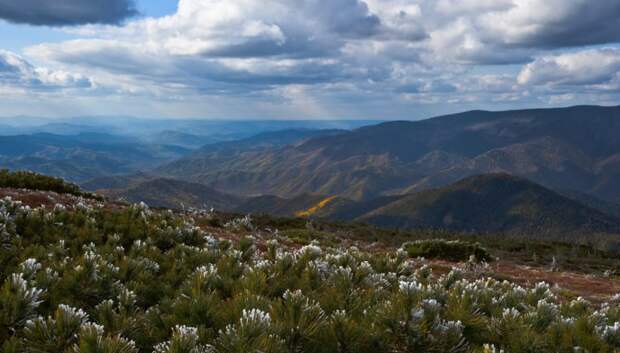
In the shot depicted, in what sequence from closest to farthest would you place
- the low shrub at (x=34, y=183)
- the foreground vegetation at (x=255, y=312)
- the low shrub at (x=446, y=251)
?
the foreground vegetation at (x=255, y=312), the low shrub at (x=34, y=183), the low shrub at (x=446, y=251)

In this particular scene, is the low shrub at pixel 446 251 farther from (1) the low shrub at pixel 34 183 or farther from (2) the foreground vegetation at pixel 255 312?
(1) the low shrub at pixel 34 183

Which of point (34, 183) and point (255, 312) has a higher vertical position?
point (255, 312)

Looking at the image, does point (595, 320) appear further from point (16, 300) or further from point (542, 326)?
point (16, 300)

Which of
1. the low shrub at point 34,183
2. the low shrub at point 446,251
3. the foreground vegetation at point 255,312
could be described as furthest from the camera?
the low shrub at point 446,251

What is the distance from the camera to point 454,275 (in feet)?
24.8

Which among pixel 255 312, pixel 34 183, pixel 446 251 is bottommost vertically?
pixel 446 251

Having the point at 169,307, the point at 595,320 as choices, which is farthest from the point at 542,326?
the point at 169,307

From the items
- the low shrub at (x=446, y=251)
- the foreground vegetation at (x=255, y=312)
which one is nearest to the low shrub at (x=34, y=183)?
the foreground vegetation at (x=255, y=312)

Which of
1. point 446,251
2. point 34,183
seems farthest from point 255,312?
point 34,183

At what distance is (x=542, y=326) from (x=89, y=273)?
5.08 meters

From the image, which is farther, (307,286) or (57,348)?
(307,286)

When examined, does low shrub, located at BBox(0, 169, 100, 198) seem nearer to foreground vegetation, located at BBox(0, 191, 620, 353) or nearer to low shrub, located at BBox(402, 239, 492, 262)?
foreground vegetation, located at BBox(0, 191, 620, 353)

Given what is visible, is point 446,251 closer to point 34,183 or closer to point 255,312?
point 255,312

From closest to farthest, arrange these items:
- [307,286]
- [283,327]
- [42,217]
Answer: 1. [283,327]
2. [307,286]
3. [42,217]
